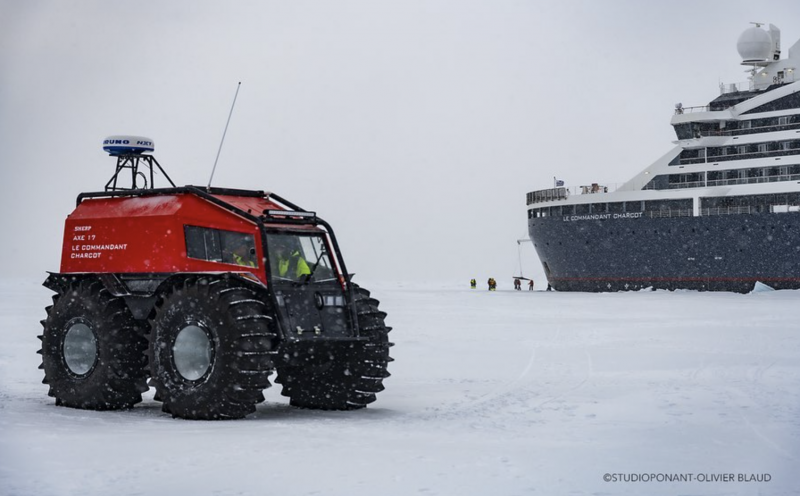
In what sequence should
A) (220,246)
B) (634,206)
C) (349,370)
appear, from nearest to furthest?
1. (220,246)
2. (349,370)
3. (634,206)

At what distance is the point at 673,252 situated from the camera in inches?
2263

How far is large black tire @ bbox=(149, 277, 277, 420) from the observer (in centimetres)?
1095

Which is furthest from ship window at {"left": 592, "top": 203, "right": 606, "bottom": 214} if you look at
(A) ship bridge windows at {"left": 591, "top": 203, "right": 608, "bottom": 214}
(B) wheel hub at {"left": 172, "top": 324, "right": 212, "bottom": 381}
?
Result: (B) wheel hub at {"left": 172, "top": 324, "right": 212, "bottom": 381}

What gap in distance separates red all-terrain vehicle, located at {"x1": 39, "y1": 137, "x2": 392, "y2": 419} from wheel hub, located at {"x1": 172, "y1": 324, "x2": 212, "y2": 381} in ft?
0.05

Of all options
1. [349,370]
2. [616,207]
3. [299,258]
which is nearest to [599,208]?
[616,207]

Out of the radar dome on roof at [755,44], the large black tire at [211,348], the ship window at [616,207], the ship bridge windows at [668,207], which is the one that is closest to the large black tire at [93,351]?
the large black tire at [211,348]

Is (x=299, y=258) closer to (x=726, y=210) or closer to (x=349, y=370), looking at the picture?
(x=349, y=370)

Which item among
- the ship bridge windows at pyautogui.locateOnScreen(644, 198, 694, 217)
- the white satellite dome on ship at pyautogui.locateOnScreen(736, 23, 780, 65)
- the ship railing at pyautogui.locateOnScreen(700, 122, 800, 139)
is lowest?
the ship bridge windows at pyautogui.locateOnScreen(644, 198, 694, 217)

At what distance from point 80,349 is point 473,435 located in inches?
209

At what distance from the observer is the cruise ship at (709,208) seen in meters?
55.0

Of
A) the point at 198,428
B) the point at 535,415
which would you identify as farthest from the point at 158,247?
the point at 535,415

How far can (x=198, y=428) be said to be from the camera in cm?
1058

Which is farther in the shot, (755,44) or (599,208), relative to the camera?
(755,44)

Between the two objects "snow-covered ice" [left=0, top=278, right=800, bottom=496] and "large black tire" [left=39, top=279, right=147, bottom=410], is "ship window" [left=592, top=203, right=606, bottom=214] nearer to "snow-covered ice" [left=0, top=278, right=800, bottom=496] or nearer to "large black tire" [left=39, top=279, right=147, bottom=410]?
"snow-covered ice" [left=0, top=278, right=800, bottom=496]
